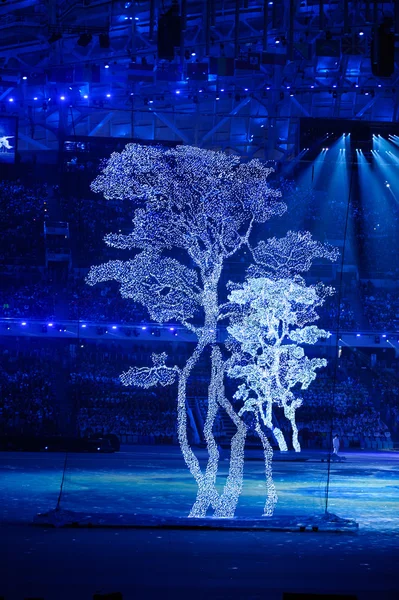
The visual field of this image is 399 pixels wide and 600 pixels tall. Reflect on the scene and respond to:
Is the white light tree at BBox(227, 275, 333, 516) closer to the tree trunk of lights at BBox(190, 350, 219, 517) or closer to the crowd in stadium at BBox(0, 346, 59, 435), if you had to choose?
the tree trunk of lights at BBox(190, 350, 219, 517)

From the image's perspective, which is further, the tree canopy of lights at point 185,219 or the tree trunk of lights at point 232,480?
the tree canopy of lights at point 185,219

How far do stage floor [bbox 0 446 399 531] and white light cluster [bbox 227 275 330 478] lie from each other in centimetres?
165

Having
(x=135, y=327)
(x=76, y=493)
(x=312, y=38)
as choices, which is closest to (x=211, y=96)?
(x=312, y=38)

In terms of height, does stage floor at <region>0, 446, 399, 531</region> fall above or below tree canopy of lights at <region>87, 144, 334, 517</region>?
below

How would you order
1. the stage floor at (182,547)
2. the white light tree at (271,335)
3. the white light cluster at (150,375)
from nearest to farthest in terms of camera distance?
the stage floor at (182,547) < the white light cluster at (150,375) < the white light tree at (271,335)

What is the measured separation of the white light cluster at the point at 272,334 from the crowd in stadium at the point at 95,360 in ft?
14.3

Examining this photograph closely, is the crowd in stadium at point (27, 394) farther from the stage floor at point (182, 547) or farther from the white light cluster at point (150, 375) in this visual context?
the white light cluster at point (150, 375)

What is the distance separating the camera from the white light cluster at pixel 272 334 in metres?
23.9

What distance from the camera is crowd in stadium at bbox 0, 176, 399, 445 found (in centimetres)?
3656

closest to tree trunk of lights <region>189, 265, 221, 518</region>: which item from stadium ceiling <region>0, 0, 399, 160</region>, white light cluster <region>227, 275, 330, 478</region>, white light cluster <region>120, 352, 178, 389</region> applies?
white light cluster <region>120, 352, 178, 389</region>

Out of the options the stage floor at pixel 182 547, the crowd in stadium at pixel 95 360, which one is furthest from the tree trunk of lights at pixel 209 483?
the crowd in stadium at pixel 95 360

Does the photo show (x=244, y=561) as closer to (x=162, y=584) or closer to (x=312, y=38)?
(x=162, y=584)

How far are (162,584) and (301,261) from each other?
39.2 ft

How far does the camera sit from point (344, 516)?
18.9 m
